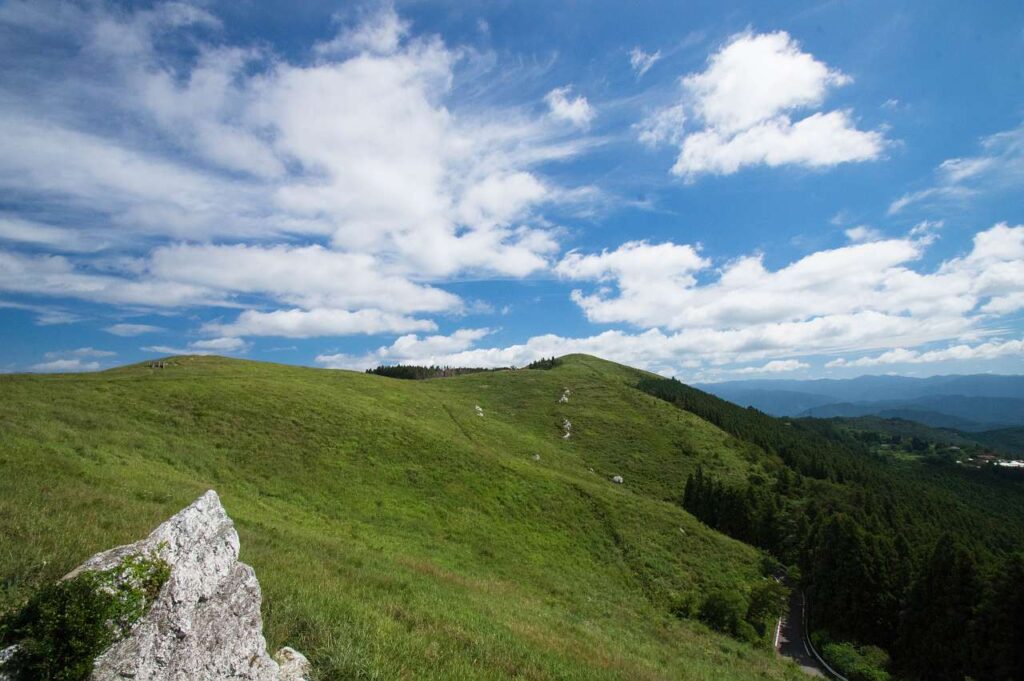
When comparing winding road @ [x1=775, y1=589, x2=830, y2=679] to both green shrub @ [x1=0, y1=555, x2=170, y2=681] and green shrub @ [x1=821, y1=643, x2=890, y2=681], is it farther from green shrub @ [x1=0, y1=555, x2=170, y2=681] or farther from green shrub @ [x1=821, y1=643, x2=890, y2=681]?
green shrub @ [x1=0, y1=555, x2=170, y2=681]

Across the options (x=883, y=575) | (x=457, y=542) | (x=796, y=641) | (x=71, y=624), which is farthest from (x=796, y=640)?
(x=71, y=624)

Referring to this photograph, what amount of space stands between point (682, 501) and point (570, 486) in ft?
104

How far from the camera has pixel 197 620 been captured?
7.95m

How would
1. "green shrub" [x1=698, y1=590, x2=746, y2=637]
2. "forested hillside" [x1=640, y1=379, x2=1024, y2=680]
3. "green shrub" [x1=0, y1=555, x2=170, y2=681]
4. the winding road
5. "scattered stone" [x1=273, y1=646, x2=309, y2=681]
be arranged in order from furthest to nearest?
the winding road → "forested hillside" [x1=640, y1=379, x2=1024, y2=680] → "green shrub" [x1=698, y1=590, x2=746, y2=637] → "scattered stone" [x1=273, y1=646, x2=309, y2=681] → "green shrub" [x1=0, y1=555, x2=170, y2=681]

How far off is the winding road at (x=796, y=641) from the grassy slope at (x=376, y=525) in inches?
228

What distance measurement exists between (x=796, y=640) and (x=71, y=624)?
187ft


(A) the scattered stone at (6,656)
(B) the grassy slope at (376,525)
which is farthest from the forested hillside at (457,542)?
(A) the scattered stone at (6,656)

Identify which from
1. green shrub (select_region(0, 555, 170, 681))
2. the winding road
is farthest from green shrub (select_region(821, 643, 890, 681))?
green shrub (select_region(0, 555, 170, 681))

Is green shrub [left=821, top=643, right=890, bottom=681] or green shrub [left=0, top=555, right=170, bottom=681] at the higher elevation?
green shrub [left=0, top=555, right=170, bottom=681]

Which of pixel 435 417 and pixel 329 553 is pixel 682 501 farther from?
pixel 329 553

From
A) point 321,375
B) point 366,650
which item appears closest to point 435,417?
point 321,375

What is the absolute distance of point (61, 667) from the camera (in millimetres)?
6375

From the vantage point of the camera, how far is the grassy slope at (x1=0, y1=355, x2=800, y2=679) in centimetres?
1181

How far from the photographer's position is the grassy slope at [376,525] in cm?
1181
